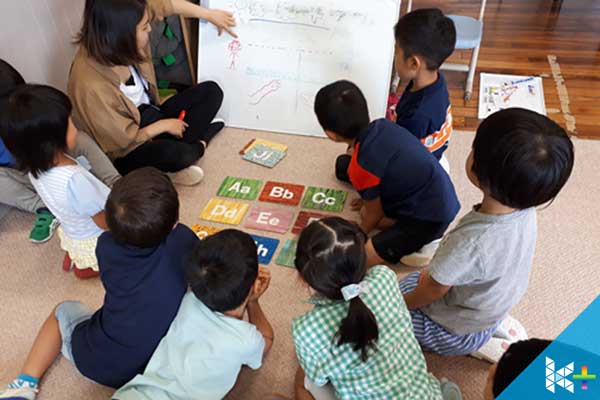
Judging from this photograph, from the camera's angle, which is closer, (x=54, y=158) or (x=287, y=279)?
(x=54, y=158)

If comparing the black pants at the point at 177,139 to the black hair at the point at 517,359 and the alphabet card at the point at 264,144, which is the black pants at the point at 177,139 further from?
Answer: the black hair at the point at 517,359

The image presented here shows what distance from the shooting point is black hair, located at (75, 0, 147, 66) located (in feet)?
5.05

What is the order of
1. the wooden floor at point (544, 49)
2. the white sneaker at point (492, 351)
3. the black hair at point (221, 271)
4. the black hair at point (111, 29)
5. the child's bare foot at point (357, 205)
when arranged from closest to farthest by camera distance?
1. the black hair at point (221, 271)
2. the white sneaker at point (492, 351)
3. the black hair at point (111, 29)
4. the child's bare foot at point (357, 205)
5. the wooden floor at point (544, 49)

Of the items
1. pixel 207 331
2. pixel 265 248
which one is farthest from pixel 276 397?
pixel 265 248

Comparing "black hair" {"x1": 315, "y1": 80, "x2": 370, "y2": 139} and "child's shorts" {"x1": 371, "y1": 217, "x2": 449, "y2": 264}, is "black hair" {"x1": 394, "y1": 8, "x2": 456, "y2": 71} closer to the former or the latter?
"black hair" {"x1": 315, "y1": 80, "x2": 370, "y2": 139}

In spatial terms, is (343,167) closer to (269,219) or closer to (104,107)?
(269,219)

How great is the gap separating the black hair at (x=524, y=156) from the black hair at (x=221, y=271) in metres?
0.52

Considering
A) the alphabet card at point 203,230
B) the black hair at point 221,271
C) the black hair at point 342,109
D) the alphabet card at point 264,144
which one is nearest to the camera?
the black hair at point 221,271

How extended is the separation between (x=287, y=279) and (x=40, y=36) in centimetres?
130

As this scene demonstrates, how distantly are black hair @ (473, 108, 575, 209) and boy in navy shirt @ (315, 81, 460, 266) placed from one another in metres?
0.44

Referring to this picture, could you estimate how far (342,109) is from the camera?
140 cm

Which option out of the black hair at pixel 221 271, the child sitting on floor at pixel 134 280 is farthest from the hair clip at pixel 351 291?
the child sitting on floor at pixel 134 280

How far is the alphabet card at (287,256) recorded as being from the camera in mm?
1574

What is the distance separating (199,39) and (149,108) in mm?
375
